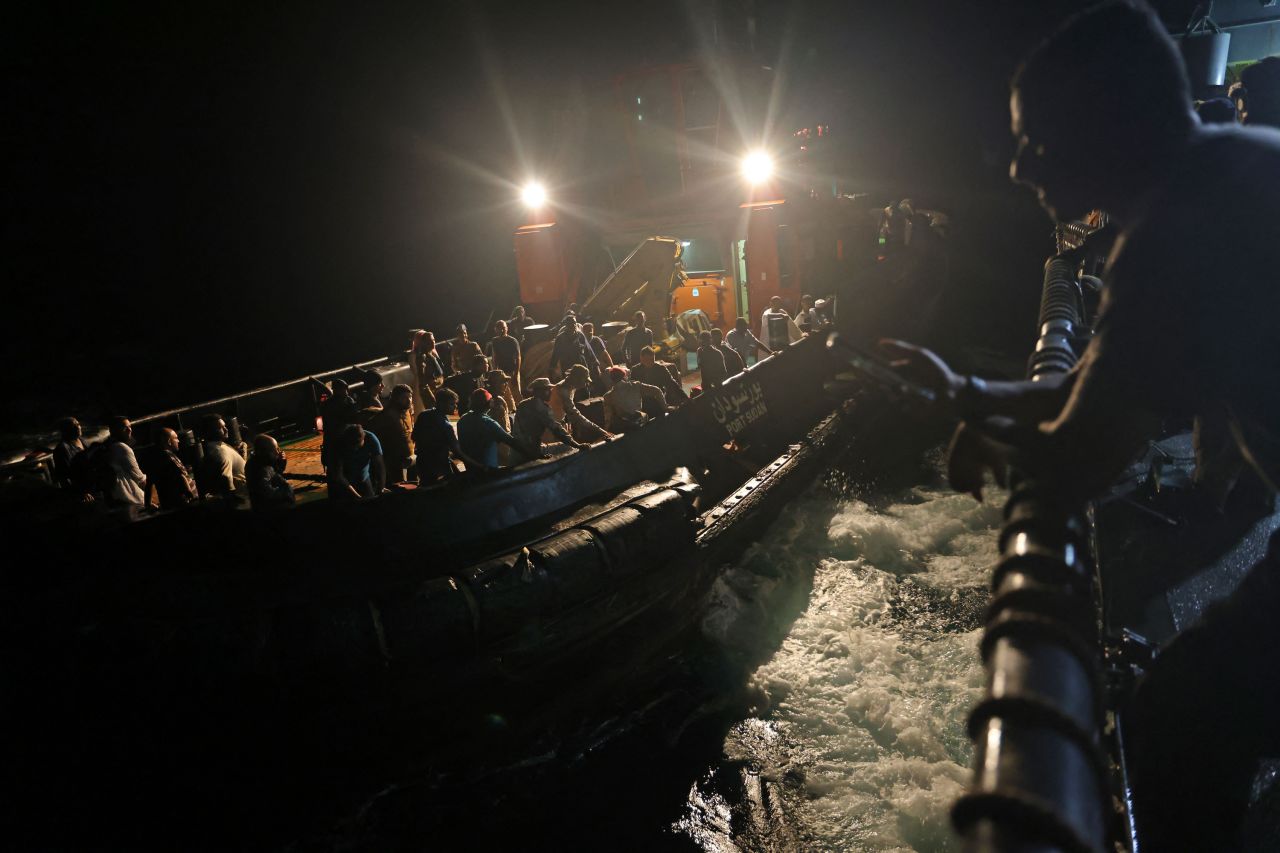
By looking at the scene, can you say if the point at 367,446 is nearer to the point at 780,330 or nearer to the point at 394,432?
the point at 394,432

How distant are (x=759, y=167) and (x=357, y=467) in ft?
58.7

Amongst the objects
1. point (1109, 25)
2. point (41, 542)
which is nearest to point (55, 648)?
point (41, 542)

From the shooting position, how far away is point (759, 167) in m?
21.1

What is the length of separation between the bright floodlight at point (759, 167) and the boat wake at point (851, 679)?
14.4 metres

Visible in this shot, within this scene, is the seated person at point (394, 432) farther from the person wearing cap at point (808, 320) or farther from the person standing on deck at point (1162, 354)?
the person wearing cap at point (808, 320)

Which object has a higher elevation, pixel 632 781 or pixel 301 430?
pixel 301 430

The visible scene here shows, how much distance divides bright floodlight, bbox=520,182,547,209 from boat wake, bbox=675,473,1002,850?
19.0 meters

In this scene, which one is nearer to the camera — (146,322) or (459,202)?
(146,322)

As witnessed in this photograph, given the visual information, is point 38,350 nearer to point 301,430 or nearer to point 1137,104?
point 301,430

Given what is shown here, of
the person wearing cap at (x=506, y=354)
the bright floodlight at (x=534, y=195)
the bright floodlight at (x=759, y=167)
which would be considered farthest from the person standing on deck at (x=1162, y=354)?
the bright floodlight at (x=534, y=195)

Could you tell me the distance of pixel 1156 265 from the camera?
61.7 inches

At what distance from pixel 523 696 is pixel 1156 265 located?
556 centimetres

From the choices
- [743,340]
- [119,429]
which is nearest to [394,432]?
[119,429]

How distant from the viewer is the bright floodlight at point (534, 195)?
24.9 m
